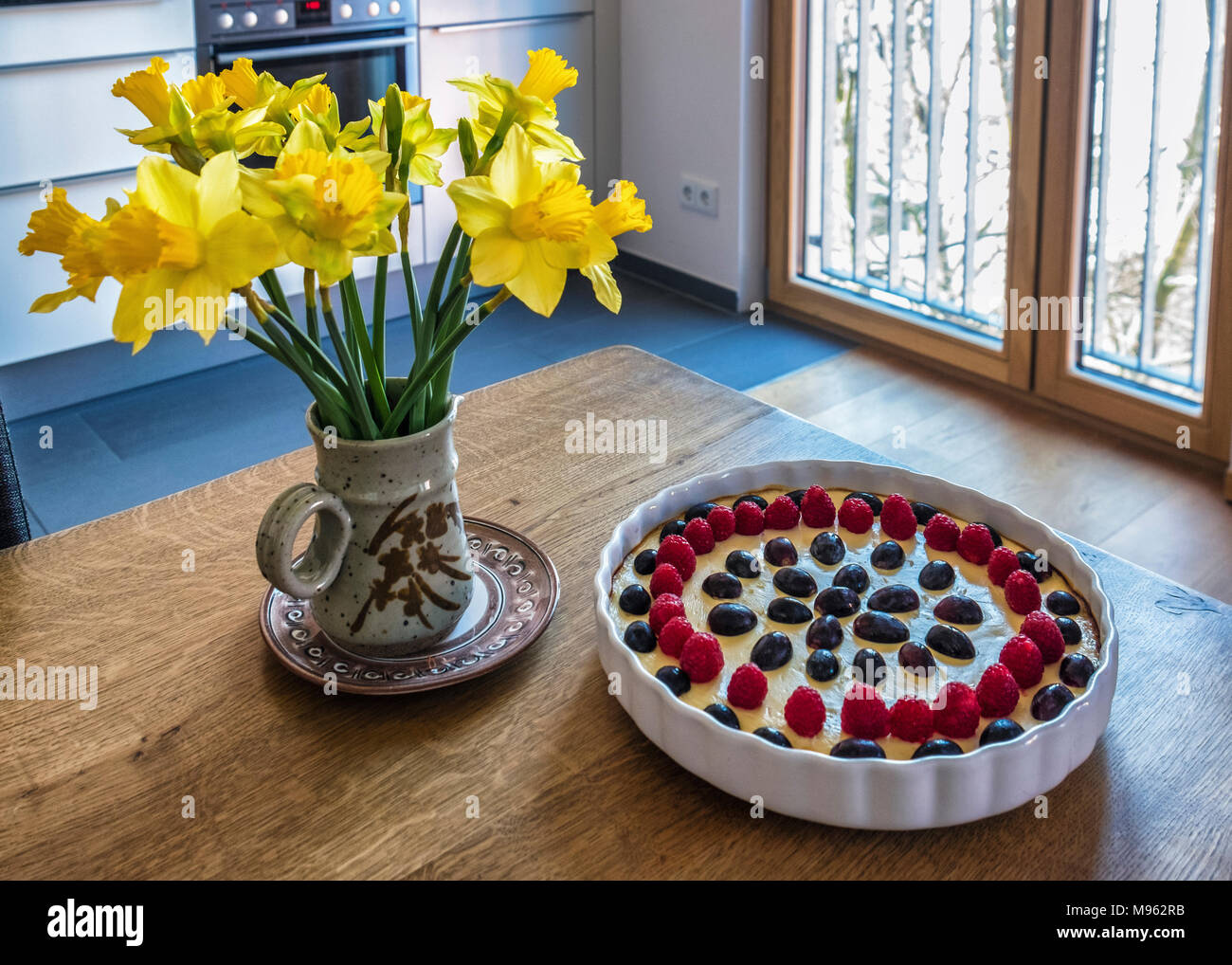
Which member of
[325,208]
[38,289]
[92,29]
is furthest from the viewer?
[38,289]

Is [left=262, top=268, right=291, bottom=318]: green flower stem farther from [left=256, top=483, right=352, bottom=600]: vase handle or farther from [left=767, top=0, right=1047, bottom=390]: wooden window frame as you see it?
[left=767, top=0, right=1047, bottom=390]: wooden window frame

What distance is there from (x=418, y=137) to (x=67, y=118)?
2158 mm

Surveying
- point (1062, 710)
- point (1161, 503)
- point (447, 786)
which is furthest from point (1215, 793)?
point (1161, 503)

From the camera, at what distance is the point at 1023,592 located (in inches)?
39.1

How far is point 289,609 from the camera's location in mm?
1099

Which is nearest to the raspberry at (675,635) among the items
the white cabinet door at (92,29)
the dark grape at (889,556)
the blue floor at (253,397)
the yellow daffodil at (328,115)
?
the dark grape at (889,556)

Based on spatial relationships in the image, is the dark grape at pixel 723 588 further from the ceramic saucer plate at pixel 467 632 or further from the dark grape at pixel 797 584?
the ceramic saucer plate at pixel 467 632

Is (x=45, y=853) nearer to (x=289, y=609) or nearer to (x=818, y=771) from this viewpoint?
(x=289, y=609)

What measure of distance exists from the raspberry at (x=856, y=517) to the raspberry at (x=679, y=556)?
15cm

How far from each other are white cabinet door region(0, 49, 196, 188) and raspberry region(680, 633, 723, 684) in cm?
229

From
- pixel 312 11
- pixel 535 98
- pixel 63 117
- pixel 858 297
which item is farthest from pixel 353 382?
pixel 858 297

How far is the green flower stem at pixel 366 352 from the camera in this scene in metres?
0.95

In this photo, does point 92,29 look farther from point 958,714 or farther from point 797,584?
point 958,714
